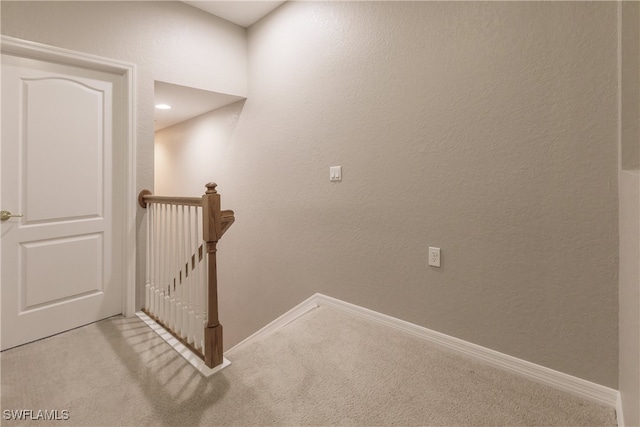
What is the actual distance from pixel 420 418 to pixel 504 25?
1.91 m

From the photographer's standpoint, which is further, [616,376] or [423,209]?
[423,209]

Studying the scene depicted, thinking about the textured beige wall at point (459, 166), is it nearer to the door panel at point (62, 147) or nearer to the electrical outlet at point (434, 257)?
the electrical outlet at point (434, 257)

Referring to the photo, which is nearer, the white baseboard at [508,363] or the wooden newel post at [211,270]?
the white baseboard at [508,363]

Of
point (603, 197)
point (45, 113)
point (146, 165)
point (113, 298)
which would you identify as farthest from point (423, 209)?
point (45, 113)

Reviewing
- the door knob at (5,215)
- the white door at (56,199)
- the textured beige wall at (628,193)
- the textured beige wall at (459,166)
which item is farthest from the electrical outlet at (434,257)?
the door knob at (5,215)

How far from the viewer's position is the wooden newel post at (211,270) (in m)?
1.74

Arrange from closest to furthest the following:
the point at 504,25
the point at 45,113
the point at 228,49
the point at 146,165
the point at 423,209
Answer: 1. the point at 504,25
2. the point at 423,209
3. the point at 45,113
4. the point at 146,165
5. the point at 228,49

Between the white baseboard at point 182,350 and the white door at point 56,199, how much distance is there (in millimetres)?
363

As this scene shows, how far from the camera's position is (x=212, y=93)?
3066 millimetres

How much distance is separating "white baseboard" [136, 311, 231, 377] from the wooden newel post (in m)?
0.03

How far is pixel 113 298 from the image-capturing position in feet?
8.20

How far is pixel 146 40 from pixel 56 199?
4.59ft

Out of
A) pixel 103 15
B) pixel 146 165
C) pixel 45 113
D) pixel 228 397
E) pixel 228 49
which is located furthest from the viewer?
pixel 228 49

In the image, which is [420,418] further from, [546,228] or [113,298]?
[113,298]
